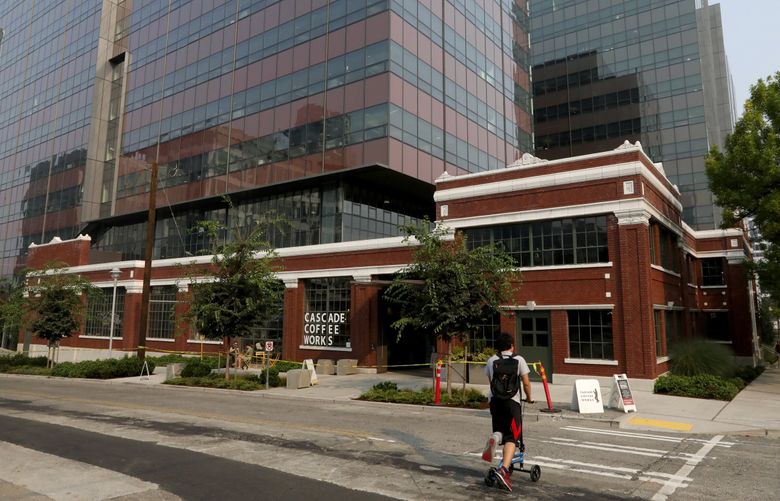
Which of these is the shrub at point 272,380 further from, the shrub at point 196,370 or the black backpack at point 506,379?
the black backpack at point 506,379

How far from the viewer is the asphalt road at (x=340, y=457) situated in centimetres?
701

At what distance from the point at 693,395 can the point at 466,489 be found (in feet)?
44.7

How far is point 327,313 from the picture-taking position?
28.9 meters

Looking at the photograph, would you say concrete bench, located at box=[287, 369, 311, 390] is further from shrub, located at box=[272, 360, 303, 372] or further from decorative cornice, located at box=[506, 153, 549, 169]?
decorative cornice, located at box=[506, 153, 549, 169]

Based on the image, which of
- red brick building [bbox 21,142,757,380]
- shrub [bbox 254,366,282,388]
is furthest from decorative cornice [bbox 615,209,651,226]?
shrub [bbox 254,366,282,388]

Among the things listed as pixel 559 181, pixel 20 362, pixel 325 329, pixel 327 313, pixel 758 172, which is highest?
pixel 758 172

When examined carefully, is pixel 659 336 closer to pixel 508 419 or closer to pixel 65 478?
pixel 508 419

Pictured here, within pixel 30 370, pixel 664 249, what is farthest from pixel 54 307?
pixel 664 249

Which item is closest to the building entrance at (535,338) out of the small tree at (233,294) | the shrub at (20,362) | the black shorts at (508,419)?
the small tree at (233,294)

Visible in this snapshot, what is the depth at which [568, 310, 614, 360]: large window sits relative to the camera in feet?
67.4

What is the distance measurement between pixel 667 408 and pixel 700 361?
679 cm

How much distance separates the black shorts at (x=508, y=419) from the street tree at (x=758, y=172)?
20661 mm

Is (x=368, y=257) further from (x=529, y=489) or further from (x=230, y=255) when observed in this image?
(x=529, y=489)

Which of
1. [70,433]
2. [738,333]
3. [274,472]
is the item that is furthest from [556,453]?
[738,333]
